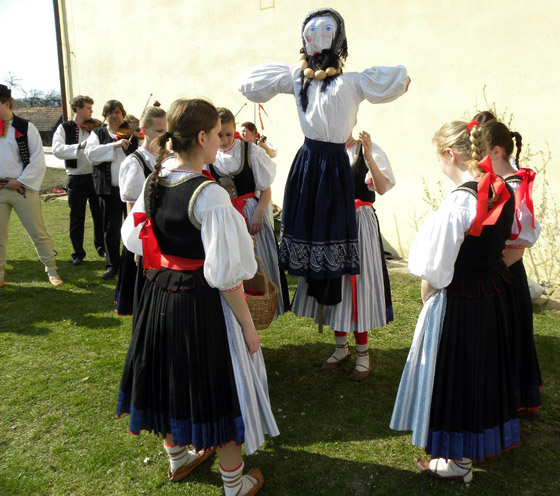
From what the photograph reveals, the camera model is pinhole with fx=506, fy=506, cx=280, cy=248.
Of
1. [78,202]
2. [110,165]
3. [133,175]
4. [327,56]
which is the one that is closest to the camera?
[327,56]

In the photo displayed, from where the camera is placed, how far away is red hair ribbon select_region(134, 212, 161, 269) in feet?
7.11

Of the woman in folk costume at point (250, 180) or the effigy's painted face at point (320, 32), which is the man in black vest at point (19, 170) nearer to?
the woman in folk costume at point (250, 180)

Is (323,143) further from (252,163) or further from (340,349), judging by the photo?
(340,349)

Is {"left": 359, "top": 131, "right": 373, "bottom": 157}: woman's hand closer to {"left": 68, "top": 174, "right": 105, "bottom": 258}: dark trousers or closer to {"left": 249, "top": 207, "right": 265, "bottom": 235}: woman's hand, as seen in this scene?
{"left": 249, "top": 207, "right": 265, "bottom": 235}: woman's hand

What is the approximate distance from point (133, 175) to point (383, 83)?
1.72 metres

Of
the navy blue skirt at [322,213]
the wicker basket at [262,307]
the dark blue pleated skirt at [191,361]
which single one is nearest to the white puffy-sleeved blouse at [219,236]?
the dark blue pleated skirt at [191,361]

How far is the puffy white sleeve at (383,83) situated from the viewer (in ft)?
9.06

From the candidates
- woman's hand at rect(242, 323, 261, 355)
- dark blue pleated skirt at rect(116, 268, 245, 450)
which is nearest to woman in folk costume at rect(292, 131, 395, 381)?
woman's hand at rect(242, 323, 261, 355)

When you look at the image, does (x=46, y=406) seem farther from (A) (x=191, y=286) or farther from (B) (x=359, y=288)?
(B) (x=359, y=288)

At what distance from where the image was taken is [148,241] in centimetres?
218

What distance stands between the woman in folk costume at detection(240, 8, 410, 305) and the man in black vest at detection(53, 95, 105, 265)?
3649 mm

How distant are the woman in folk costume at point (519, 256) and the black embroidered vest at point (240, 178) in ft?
5.11

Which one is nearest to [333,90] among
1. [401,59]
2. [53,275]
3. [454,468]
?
[454,468]

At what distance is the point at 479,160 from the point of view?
2.17m
